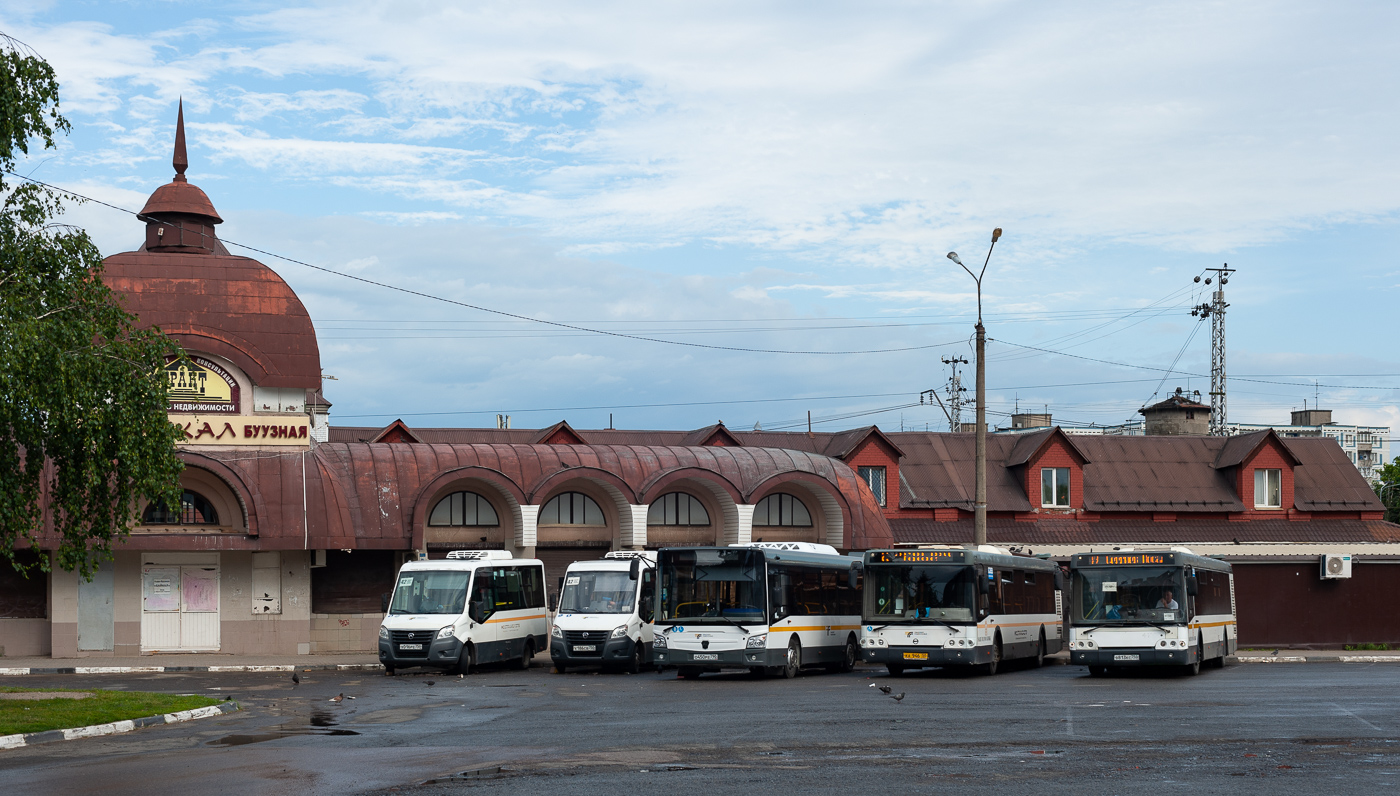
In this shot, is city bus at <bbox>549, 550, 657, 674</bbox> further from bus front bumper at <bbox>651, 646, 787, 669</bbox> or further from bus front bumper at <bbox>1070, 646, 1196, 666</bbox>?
bus front bumper at <bbox>1070, 646, 1196, 666</bbox>

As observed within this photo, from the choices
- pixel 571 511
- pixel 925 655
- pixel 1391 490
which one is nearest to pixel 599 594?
pixel 925 655

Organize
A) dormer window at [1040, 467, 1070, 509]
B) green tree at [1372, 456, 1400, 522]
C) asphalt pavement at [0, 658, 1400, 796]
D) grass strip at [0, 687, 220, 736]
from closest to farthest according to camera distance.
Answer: asphalt pavement at [0, 658, 1400, 796]
grass strip at [0, 687, 220, 736]
dormer window at [1040, 467, 1070, 509]
green tree at [1372, 456, 1400, 522]

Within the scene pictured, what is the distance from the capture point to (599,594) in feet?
97.7

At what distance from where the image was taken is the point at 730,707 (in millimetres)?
19234

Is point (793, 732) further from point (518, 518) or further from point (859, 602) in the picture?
point (518, 518)

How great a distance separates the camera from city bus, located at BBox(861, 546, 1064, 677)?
1015 inches

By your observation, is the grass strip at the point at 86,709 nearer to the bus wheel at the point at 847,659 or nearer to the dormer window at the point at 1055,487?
the bus wheel at the point at 847,659

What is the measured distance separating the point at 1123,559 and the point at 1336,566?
16130 millimetres

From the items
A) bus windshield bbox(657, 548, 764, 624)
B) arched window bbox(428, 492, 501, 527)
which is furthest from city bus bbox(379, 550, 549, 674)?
arched window bbox(428, 492, 501, 527)

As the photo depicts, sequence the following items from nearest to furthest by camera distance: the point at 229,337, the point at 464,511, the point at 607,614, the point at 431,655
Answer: the point at 431,655
the point at 607,614
the point at 229,337
the point at 464,511

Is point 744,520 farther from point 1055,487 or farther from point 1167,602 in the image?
point 1167,602

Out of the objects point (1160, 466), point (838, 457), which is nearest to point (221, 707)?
point (838, 457)

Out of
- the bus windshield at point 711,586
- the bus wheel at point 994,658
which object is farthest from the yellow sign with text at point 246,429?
the bus wheel at point 994,658

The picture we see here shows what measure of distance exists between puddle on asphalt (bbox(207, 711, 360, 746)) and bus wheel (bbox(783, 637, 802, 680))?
1051 centimetres
